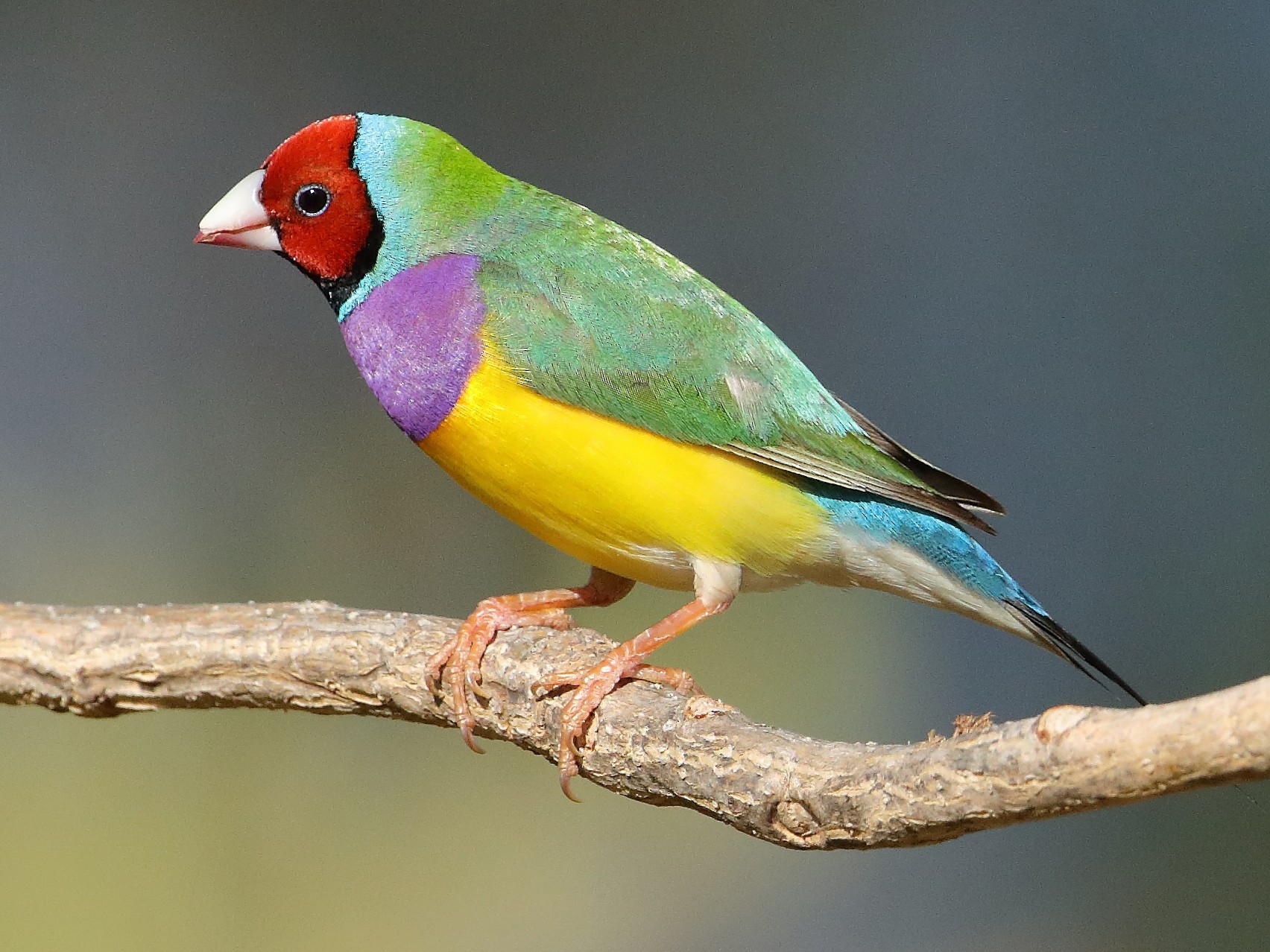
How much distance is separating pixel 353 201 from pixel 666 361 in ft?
1.77

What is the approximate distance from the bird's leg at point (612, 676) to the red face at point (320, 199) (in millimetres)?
694

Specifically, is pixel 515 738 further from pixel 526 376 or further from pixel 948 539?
pixel 948 539

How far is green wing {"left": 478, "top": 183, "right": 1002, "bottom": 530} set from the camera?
1.78 meters

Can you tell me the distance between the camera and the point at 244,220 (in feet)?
6.47

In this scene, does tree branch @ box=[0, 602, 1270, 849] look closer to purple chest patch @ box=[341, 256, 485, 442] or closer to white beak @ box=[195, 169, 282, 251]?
purple chest patch @ box=[341, 256, 485, 442]

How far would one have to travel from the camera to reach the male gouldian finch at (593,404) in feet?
5.78

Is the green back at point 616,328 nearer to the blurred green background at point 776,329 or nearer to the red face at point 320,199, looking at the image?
the red face at point 320,199

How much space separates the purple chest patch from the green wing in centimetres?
4

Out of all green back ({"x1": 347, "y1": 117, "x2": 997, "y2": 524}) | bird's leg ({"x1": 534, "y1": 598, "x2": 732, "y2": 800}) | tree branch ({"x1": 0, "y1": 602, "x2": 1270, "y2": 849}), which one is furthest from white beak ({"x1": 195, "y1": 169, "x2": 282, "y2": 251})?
bird's leg ({"x1": 534, "y1": 598, "x2": 732, "y2": 800})

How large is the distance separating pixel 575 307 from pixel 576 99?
6.60ft

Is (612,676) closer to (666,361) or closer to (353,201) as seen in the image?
(666,361)

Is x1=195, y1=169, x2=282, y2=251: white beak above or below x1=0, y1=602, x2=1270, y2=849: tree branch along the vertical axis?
above

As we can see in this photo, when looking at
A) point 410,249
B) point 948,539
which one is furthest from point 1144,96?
point 410,249

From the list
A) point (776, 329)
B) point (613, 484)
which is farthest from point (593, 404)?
point (776, 329)
